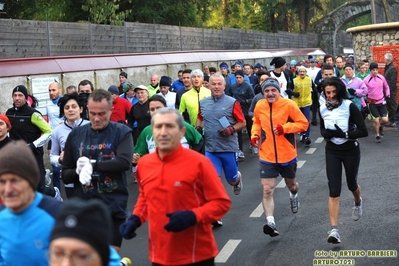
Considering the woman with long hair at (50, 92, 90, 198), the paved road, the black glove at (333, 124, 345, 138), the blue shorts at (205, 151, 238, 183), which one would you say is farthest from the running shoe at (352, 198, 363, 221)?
the woman with long hair at (50, 92, 90, 198)

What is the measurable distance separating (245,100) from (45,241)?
13.4 meters

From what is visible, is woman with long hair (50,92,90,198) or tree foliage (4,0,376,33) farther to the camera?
A: tree foliage (4,0,376,33)

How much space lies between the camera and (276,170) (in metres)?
9.57

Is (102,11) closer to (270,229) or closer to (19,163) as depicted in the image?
(270,229)

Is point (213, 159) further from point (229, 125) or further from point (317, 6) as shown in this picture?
point (317, 6)

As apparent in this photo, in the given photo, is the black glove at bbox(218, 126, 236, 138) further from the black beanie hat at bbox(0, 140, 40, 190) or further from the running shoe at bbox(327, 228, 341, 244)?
the black beanie hat at bbox(0, 140, 40, 190)

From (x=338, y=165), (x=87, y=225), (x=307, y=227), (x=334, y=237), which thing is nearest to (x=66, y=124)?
(x=338, y=165)

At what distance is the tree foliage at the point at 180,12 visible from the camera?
32875mm

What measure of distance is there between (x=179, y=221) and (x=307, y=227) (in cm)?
495

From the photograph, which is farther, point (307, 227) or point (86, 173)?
point (307, 227)

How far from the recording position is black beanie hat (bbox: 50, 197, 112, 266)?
10.4 feet

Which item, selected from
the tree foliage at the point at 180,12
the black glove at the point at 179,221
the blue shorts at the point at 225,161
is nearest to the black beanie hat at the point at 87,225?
the black glove at the point at 179,221

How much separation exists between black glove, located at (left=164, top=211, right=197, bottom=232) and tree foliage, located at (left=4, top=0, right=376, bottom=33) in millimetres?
22957

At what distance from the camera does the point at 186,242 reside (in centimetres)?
529
